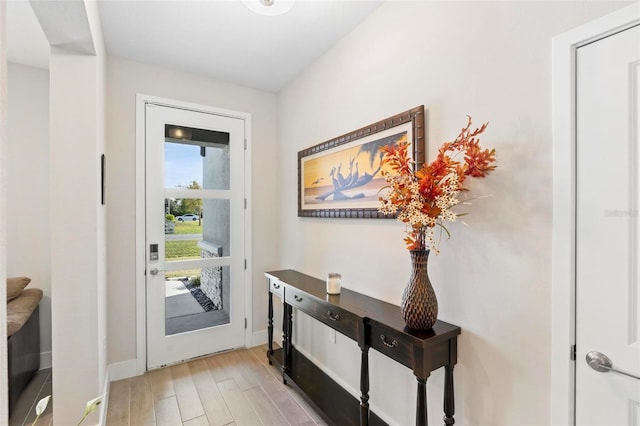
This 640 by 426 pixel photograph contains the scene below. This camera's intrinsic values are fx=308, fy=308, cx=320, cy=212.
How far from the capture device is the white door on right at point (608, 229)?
3.28 ft

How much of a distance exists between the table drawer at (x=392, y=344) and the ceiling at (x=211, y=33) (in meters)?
1.88

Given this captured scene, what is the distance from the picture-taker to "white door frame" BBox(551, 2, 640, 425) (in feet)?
3.64

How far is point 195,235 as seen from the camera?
2928mm

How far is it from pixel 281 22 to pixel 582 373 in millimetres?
2467

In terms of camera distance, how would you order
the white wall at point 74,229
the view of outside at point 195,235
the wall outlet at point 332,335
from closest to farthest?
the white wall at point 74,229, the wall outlet at point 332,335, the view of outside at point 195,235

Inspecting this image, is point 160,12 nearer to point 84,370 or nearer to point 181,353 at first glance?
point 84,370

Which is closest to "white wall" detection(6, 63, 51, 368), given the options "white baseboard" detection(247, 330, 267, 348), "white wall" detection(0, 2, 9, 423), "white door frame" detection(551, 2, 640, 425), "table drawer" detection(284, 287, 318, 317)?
"white baseboard" detection(247, 330, 267, 348)

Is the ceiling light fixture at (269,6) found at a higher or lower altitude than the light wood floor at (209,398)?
higher

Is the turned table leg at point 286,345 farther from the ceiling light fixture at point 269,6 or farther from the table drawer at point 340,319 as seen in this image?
the ceiling light fixture at point 269,6

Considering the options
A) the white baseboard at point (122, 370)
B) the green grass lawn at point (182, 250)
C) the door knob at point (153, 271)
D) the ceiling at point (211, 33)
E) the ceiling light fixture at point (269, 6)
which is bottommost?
the white baseboard at point (122, 370)

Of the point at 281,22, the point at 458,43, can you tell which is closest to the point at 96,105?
the point at 281,22

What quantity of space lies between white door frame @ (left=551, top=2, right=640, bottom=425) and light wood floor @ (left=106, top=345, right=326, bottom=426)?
4.85 feet

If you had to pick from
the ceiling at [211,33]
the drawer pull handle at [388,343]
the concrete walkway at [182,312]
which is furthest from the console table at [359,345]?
the ceiling at [211,33]

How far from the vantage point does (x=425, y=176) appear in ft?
4.29
